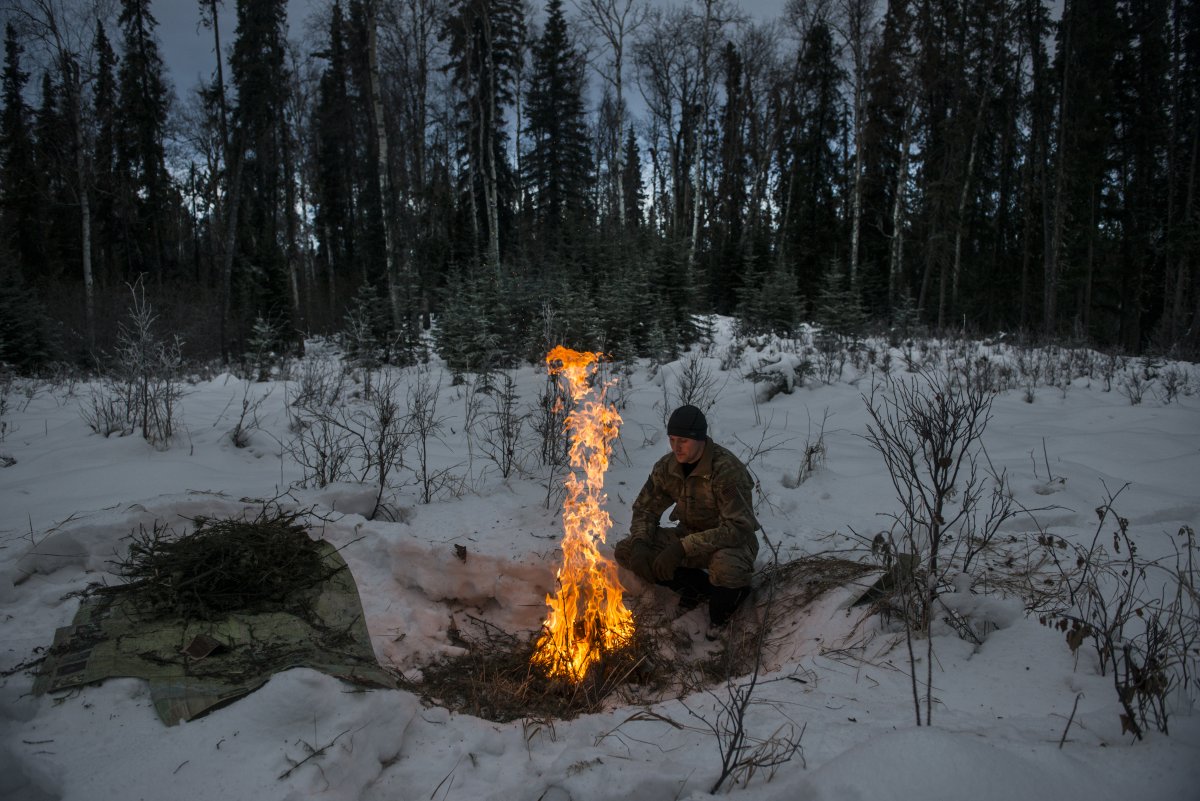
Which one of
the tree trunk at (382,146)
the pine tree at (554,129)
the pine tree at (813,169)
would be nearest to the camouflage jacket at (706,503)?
the tree trunk at (382,146)

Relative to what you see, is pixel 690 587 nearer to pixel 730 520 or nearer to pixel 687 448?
pixel 730 520

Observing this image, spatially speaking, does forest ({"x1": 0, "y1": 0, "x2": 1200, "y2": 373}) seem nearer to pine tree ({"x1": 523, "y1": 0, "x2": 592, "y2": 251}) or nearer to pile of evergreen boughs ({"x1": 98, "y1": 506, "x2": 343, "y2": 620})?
pine tree ({"x1": 523, "y1": 0, "x2": 592, "y2": 251})

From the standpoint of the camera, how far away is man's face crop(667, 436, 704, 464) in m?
3.79

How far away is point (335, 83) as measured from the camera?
76.0 ft

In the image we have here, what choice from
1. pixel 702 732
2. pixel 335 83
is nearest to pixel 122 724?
pixel 702 732

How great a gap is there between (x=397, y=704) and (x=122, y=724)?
0.94 meters

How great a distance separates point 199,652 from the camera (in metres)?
2.52

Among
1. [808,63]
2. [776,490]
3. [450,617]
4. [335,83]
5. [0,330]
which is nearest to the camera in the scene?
[450,617]

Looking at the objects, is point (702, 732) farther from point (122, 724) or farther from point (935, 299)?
point (935, 299)

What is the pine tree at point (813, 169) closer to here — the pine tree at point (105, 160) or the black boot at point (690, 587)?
the black boot at point (690, 587)

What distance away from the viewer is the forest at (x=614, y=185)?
518 inches

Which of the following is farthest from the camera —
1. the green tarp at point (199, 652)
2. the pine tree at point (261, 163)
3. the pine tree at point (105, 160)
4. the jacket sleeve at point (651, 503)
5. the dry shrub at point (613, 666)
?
the pine tree at point (105, 160)

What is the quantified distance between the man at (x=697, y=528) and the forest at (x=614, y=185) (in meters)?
5.72

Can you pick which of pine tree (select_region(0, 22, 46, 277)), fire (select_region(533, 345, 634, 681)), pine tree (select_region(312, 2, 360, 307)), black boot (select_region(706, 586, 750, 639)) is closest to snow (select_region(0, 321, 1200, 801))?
black boot (select_region(706, 586, 750, 639))
